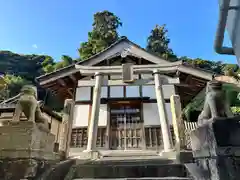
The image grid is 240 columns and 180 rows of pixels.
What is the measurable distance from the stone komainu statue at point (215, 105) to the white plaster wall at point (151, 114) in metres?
6.16

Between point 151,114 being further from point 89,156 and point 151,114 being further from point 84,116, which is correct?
point 89,156

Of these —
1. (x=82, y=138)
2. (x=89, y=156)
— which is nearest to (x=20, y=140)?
(x=89, y=156)

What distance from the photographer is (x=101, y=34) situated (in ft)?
93.0

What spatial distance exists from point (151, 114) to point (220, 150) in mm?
6937

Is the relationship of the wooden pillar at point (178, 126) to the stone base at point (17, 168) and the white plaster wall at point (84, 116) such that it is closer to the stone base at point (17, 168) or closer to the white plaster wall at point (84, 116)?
the stone base at point (17, 168)

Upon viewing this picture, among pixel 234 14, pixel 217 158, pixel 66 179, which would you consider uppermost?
pixel 234 14

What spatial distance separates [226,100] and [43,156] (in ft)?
11.6

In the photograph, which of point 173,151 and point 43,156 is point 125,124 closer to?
point 173,151

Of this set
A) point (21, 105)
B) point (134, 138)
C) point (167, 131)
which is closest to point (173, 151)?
point (167, 131)

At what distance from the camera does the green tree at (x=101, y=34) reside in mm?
25016

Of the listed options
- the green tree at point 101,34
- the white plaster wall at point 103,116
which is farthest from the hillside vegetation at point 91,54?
the white plaster wall at point 103,116

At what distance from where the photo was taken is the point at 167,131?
264 inches

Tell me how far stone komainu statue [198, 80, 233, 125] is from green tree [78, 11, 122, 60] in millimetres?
21359

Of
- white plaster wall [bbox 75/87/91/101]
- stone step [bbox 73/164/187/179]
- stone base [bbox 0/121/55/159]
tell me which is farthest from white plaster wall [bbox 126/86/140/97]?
stone base [bbox 0/121/55/159]
